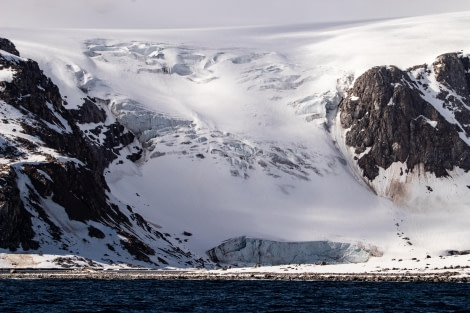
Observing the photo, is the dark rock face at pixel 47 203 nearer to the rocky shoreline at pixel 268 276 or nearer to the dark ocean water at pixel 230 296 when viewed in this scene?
the rocky shoreline at pixel 268 276

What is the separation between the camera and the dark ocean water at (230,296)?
8869cm

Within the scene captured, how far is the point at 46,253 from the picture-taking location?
160 meters

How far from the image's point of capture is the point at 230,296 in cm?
10425

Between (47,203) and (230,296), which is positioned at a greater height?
(47,203)

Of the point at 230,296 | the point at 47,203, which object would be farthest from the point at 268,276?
Answer: the point at 47,203

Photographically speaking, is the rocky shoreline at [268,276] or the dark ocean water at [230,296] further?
the rocky shoreline at [268,276]

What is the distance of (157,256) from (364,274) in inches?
2534

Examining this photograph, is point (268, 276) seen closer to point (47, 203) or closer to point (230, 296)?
point (230, 296)

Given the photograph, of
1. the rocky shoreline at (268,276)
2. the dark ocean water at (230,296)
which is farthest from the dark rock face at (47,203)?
the dark ocean water at (230,296)

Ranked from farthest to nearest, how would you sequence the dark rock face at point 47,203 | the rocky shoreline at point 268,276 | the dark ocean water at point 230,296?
1. the dark rock face at point 47,203
2. the rocky shoreline at point 268,276
3. the dark ocean water at point 230,296

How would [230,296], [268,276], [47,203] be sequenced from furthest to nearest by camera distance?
[47,203], [268,276], [230,296]

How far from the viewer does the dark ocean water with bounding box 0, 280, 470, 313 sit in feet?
291

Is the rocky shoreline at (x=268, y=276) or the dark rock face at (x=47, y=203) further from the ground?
the dark rock face at (x=47, y=203)

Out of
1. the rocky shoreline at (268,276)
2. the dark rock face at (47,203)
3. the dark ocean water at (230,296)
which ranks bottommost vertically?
the dark ocean water at (230,296)
